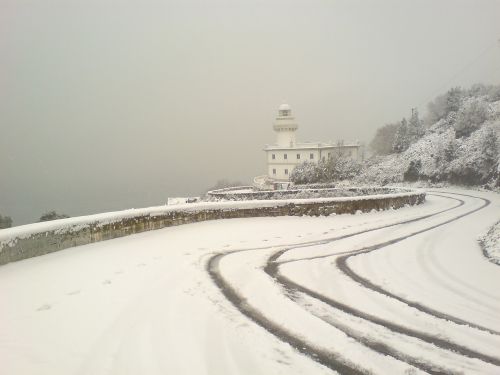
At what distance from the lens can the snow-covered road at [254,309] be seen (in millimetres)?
4309

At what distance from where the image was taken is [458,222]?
15.5m

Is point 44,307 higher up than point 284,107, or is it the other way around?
point 284,107

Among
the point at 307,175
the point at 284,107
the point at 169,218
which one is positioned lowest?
the point at 169,218

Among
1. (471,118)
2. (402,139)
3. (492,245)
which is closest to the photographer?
(492,245)

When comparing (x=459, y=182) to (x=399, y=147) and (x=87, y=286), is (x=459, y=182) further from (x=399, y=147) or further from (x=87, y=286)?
(x=87, y=286)

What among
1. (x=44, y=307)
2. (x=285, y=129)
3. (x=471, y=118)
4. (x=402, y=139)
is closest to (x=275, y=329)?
(x=44, y=307)

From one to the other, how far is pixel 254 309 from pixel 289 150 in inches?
2852

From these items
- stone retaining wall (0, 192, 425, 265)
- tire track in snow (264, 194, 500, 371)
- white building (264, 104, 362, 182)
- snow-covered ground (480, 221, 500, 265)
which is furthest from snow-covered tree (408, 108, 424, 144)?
tire track in snow (264, 194, 500, 371)

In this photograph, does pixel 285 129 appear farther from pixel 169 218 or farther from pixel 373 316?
pixel 373 316

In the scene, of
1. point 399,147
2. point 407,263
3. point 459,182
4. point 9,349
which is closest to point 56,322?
point 9,349

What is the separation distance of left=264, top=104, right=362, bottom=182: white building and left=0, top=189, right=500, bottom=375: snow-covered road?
63962mm

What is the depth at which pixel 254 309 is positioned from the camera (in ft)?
19.5

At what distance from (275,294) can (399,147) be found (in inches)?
2445

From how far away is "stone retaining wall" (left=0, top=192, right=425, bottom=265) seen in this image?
9.77m
